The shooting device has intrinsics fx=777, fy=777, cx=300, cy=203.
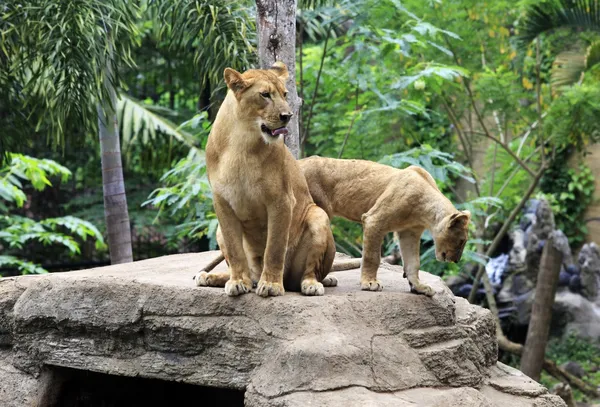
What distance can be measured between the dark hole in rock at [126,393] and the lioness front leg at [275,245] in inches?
77.1

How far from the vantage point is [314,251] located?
5.60m

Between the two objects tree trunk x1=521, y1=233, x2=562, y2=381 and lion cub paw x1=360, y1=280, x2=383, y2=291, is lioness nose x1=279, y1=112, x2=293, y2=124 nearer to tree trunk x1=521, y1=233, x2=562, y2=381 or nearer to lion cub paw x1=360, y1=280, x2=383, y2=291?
lion cub paw x1=360, y1=280, x2=383, y2=291

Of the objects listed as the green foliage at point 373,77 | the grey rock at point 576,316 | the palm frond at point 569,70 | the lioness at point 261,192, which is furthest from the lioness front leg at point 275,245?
the grey rock at point 576,316

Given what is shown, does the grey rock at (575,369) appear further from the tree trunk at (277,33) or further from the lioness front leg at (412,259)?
the lioness front leg at (412,259)

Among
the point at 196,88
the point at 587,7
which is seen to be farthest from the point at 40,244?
the point at 587,7

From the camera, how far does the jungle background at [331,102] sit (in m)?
8.48

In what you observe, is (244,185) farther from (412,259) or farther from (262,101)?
(412,259)

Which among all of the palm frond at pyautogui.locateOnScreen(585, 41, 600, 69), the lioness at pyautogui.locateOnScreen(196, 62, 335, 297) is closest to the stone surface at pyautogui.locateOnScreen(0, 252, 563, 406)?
the lioness at pyautogui.locateOnScreen(196, 62, 335, 297)

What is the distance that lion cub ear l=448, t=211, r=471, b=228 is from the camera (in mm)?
5281

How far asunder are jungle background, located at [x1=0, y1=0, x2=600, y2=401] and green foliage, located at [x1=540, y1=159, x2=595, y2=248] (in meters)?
0.04

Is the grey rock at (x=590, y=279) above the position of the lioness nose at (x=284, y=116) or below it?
below

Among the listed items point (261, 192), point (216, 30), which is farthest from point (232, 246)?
point (216, 30)

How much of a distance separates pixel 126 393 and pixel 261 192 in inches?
111

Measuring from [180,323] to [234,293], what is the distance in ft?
1.71
